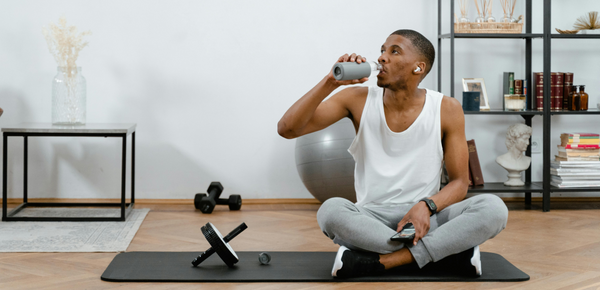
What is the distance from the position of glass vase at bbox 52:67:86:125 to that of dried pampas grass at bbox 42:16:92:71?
38 mm

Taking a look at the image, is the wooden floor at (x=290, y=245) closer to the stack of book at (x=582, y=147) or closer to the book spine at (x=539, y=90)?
the stack of book at (x=582, y=147)

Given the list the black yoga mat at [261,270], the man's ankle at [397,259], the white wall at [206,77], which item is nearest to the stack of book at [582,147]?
the white wall at [206,77]

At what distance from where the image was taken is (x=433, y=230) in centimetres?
175

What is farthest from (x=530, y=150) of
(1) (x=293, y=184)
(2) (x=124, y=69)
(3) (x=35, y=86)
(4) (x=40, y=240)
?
(3) (x=35, y=86)

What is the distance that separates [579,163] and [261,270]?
2.10m

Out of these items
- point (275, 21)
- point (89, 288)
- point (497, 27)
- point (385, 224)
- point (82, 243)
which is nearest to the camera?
point (89, 288)

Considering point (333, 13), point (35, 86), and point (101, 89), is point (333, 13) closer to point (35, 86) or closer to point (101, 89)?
point (101, 89)

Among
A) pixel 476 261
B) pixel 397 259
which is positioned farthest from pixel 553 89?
pixel 397 259

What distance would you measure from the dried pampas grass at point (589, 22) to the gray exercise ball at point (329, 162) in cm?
146

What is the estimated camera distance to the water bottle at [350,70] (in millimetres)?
1502

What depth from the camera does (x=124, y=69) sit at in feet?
10.5

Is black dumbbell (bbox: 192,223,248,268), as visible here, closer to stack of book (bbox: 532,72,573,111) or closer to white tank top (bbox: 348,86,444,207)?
white tank top (bbox: 348,86,444,207)

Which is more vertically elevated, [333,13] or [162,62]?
[333,13]

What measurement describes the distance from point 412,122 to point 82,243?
142cm
